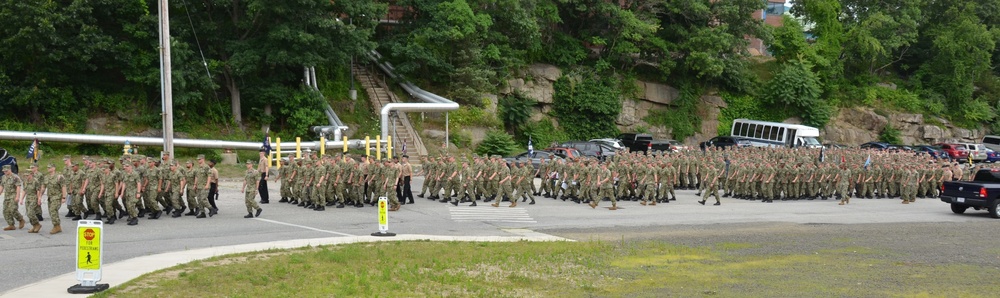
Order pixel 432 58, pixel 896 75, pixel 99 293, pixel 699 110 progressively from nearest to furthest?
1. pixel 99 293
2. pixel 432 58
3. pixel 699 110
4. pixel 896 75

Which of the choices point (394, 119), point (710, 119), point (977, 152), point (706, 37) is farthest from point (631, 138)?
point (977, 152)

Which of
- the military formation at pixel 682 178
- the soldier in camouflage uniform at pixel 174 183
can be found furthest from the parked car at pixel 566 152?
the soldier in camouflage uniform at pixel 174 183

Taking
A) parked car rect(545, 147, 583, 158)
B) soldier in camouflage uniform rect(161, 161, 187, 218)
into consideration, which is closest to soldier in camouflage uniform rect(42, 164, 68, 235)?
soldier in camouflage uniform rect(161, 161, 187, 218)

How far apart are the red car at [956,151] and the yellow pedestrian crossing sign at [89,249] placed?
160 feet

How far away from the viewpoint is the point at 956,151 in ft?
169

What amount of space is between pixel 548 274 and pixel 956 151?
4351 cm

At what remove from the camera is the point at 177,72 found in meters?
35.9

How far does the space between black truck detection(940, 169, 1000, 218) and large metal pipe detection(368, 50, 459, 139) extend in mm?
20256

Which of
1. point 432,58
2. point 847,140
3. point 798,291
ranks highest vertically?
point 432,58

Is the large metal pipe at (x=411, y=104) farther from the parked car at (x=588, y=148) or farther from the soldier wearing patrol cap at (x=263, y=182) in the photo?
the soldier wearing patrol cap at (x=263, y=182)

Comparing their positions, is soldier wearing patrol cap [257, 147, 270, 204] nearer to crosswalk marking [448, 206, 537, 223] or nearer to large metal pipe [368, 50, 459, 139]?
crosswalk marking [448, 206, 537, 223]

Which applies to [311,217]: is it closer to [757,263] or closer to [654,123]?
[757,263]

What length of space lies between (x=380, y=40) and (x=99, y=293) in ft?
115

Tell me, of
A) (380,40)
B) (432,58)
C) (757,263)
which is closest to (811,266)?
(757,263)
